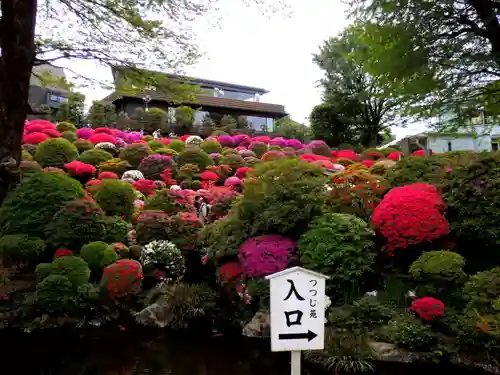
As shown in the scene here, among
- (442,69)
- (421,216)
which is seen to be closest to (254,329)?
(421,216)

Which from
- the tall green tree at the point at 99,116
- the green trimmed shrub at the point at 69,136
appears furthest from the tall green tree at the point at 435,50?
the tall green tree at the point at 99,116

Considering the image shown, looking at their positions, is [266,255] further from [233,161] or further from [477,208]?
[233,161]

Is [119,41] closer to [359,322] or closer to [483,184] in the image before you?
[359,322]

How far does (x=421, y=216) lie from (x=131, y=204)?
6.10 m

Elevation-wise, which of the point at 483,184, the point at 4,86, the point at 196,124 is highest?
the point at 196,124

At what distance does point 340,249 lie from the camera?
704cm

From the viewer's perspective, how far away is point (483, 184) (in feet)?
22.7

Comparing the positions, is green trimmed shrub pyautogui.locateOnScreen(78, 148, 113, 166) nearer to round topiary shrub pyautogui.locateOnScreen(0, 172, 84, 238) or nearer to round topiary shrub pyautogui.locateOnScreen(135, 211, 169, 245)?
round topiary shrub pyautogui.locateOnScreen(0, 172, 84, 238)

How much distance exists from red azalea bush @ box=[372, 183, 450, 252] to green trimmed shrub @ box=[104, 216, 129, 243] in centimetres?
485

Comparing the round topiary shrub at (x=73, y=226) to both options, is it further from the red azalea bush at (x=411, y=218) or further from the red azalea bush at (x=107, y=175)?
the red azalea bush at (x=411, y=218)

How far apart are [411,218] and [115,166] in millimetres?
9510

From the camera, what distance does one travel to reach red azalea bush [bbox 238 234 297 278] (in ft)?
23.9

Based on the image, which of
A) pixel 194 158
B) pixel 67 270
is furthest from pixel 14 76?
pixel 194 158

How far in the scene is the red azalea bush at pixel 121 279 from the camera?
8000 mm
